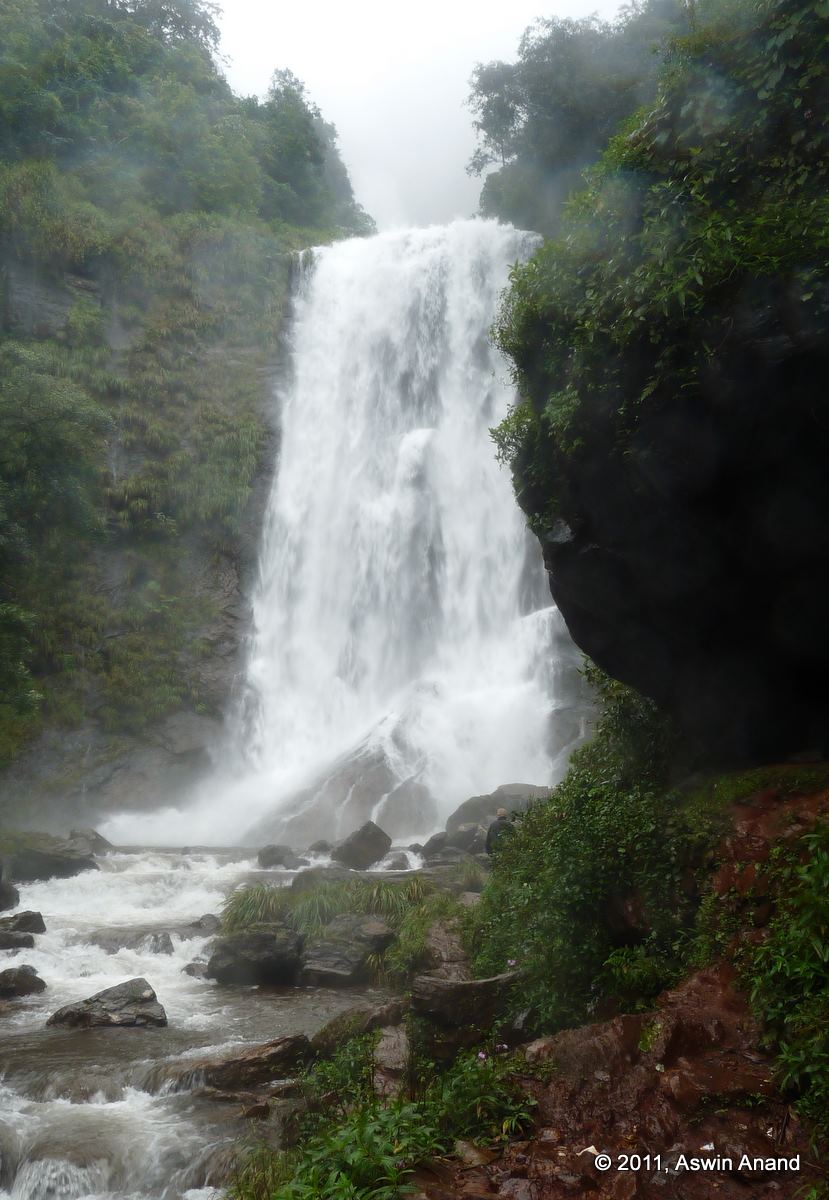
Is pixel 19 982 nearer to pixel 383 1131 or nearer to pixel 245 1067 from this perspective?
pixel 245 1067

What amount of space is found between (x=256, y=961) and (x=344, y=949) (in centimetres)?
108

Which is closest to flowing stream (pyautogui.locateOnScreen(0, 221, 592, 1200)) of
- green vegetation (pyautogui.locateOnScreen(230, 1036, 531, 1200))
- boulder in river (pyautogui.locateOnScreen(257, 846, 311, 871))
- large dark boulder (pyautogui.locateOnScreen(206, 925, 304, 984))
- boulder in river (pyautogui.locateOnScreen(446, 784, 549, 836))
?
large dark boulder (pyautogui.locateOnScreen(206, 925, 304, 984))

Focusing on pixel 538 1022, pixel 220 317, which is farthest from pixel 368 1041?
pixel 220 317

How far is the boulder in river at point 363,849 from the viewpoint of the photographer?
15.0 m

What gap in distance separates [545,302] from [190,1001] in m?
8.37

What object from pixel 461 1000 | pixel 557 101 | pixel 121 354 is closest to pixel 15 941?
pixel 461 1000

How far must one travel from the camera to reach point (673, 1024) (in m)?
4.80

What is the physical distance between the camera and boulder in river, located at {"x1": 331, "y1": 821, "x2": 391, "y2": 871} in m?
15.0

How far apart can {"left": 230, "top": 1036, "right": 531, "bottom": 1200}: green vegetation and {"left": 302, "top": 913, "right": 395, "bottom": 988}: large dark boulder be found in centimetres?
409

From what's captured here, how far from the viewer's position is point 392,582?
2505 centimetres

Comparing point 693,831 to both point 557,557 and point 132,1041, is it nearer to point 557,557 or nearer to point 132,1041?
point 557,557

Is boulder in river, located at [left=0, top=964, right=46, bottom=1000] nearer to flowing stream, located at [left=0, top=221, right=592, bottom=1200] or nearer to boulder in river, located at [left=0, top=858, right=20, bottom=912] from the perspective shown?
flowing stream, located at [left=0, top=221, right=592, bottom=1200]

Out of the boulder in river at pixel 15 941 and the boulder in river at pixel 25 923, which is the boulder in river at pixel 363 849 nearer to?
the boulder in river at pixel 25 923

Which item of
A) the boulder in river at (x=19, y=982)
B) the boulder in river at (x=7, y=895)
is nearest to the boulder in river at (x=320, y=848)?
the boulder in river at (x=7, y=895)
